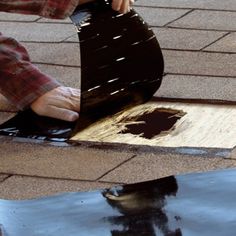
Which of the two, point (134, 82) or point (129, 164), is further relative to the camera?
point (134, 82)

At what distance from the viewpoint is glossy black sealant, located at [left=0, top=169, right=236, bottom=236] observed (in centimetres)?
276

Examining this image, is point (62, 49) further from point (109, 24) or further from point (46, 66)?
point (109, 24)

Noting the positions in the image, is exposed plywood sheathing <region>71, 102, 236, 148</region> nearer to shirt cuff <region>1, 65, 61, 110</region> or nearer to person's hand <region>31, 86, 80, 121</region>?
person's hand <region>31, 86, 80, 121</region>

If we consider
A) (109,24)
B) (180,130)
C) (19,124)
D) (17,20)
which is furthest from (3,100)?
(17,20)

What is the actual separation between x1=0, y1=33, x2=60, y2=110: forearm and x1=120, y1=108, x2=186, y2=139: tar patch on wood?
41cm

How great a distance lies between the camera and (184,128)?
4086mm

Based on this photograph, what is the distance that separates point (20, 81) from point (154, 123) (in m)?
0.61

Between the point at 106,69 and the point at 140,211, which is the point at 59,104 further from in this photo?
the point at 140,211

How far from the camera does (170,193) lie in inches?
119

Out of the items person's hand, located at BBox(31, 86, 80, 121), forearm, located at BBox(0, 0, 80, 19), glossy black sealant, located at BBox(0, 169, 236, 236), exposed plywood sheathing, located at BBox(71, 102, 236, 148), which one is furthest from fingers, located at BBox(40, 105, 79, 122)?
glossy black sealant, located at BBox(0, 169, 236, 236)

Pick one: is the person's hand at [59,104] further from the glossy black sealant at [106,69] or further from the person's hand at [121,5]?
the person's hand at [121,5]

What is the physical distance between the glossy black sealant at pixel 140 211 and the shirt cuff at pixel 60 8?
116 centimetres

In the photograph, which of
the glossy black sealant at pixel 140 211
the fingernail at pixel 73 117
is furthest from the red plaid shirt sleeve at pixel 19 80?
the glossy black sealant at pixel 140 211

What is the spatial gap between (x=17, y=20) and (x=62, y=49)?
0.84 meters
